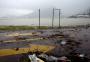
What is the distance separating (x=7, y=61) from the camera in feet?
37.4

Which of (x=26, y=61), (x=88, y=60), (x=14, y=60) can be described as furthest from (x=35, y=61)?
(x=88, y=60)

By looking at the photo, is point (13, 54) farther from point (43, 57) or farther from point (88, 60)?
point (88, 60)

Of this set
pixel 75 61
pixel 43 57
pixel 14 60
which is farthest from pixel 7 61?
pixel 75 61

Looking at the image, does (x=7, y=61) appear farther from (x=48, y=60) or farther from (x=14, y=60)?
(x=48, y=60)

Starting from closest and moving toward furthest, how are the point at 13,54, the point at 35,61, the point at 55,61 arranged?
the point at 35,61
the point at 55,61
the point at 13,54

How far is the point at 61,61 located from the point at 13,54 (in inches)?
184

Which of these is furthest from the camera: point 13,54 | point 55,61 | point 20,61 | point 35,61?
point 13,54

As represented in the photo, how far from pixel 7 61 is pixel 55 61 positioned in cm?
298

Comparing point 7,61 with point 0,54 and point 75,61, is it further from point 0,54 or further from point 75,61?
point 75,61

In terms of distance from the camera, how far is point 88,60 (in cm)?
1154

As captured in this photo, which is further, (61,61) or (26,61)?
(26,61)

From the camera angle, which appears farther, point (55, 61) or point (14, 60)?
point (14, 60)

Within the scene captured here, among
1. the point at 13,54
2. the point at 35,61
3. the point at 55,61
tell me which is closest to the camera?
the point at 35,61

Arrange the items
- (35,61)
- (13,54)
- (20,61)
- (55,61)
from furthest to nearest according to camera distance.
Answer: (13,54)
(20,61)
(55,61)
(35,61)
